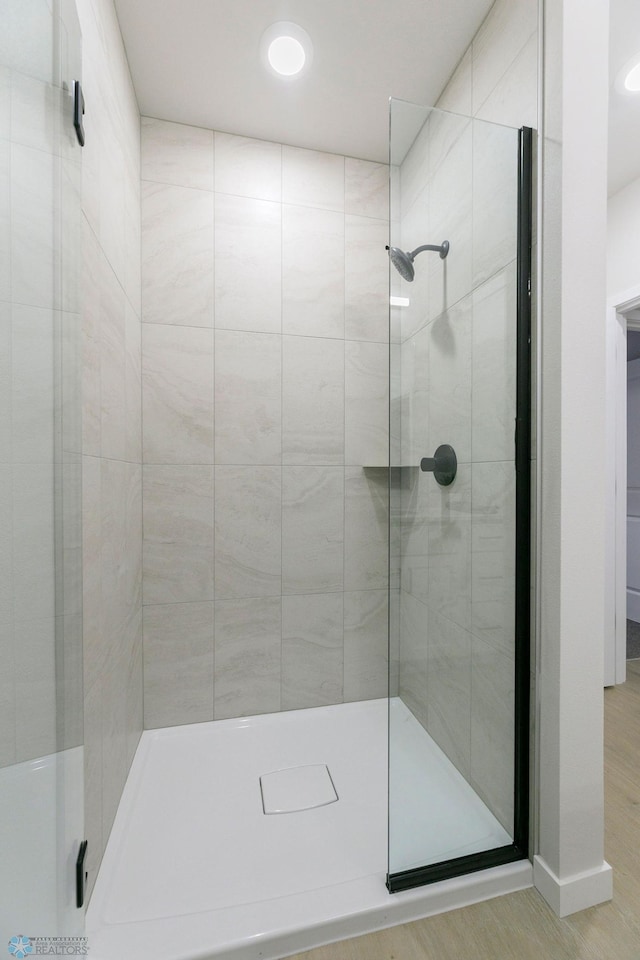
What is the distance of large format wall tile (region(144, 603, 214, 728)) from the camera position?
70.1 inches

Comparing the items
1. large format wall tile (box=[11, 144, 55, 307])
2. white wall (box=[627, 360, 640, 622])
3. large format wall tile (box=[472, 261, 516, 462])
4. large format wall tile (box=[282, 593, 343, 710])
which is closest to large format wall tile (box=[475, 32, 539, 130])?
large format wall tile (box=[472, 261, 516, 462])

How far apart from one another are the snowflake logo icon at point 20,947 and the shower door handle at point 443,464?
44.7 inches

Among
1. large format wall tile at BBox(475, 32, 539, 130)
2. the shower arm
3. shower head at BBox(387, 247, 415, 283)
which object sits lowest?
shower head at BBox(387, 247, 415, 283)

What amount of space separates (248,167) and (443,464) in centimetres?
154

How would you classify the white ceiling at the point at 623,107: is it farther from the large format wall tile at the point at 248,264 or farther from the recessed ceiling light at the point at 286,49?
the large format wall tile at the point at 248,264

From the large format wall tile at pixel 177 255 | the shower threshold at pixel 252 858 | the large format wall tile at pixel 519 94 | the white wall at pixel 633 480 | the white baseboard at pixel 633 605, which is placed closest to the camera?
the shower threshold at pixel 252 858

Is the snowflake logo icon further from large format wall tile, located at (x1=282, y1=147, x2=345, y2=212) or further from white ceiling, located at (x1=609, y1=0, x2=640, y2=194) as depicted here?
white ceiling, located at (x1=609, y1=0, x2=640, y2=194)

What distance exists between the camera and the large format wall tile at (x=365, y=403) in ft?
6.42

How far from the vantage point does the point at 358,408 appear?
1.97 metres

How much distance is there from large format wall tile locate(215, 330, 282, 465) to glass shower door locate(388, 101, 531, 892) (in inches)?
30.6

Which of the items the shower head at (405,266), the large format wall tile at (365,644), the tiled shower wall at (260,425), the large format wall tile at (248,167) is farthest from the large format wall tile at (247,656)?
the large format wall tile at (248,167)

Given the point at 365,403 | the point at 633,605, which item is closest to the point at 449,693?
the point at 365,403

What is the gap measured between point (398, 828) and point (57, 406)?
1220 mm

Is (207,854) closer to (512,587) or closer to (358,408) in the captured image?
(512,587)
